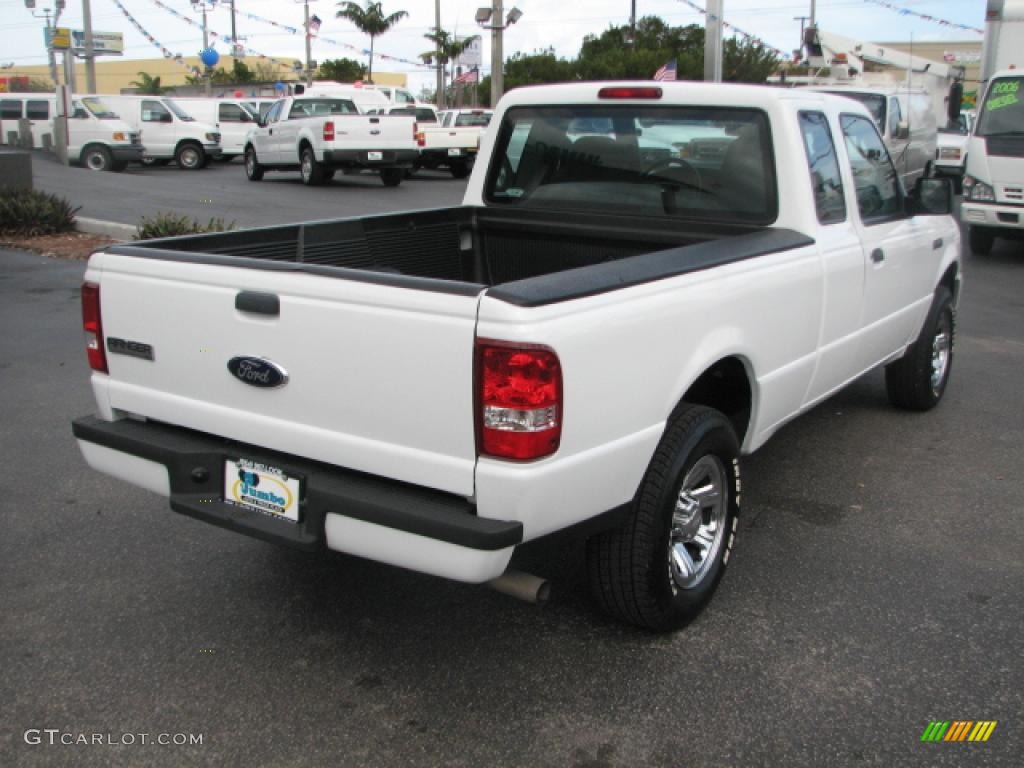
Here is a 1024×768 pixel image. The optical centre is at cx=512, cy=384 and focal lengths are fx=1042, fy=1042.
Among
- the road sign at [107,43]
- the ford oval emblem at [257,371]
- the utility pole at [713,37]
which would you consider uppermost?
the road sign at [107,43]

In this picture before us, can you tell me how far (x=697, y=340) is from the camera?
11.1 ft

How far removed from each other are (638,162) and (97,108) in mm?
23945

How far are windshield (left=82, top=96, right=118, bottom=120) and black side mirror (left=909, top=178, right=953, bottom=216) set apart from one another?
23.7 meters

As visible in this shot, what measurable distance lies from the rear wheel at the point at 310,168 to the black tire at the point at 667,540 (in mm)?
18286

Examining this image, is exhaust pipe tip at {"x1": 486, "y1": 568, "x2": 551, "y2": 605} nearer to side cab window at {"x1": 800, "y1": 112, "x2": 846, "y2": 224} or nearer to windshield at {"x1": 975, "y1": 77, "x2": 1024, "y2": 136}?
side cab window at {"x1": 800, "y1": 112, "x2": 846, "y2": 224}

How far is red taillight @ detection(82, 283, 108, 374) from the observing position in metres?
3.58

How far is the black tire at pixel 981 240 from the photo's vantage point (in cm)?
1298

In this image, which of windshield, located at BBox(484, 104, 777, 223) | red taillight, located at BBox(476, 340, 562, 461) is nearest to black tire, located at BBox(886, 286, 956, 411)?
windshield, located at BBox(484, 104, 777, 223)

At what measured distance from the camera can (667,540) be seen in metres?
3.35

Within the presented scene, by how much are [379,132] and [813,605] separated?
1785 centimetres

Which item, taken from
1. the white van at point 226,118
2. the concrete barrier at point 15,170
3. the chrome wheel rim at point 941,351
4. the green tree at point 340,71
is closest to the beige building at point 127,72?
the green tree at point 340,71

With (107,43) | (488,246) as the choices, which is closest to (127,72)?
(107,43)

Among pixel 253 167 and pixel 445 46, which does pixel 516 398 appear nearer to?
pixel 253 167

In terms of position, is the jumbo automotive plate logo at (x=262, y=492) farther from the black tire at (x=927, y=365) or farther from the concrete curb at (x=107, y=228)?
the concrete curb at (x=107, y=228)
